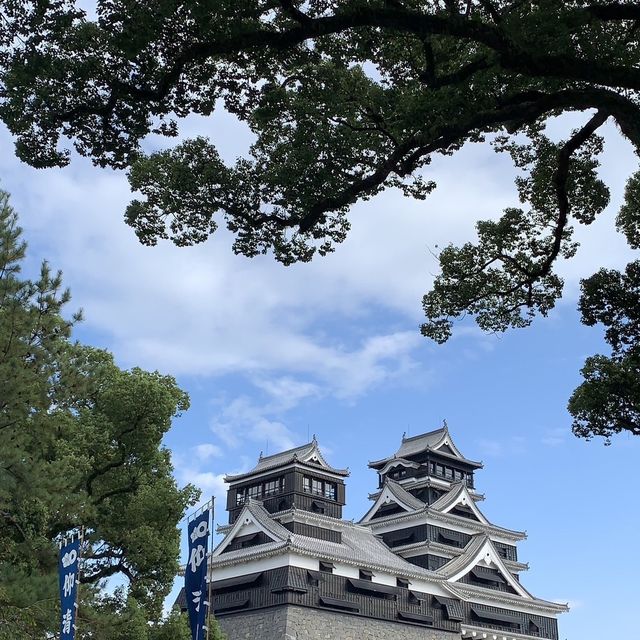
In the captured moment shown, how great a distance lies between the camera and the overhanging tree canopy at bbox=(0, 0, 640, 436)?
322 inches

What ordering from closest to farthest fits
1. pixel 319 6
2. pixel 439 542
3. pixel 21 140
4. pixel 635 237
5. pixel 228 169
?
pixel 319 6
pixel 21 140
pixel 228 169
pixel 635 237
pixel 439 542

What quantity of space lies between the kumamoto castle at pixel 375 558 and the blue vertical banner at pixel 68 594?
835 inches

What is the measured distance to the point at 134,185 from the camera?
10.6 meters

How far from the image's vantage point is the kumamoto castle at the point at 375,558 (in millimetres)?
33438

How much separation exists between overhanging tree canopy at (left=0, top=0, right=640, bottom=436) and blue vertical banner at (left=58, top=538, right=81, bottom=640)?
5.25m

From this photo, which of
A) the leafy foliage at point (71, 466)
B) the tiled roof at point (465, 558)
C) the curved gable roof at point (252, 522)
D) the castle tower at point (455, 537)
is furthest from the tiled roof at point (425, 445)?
the leafy foliage at point (71, 466)

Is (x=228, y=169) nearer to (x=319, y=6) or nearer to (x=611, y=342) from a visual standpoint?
(x=319, y=6)

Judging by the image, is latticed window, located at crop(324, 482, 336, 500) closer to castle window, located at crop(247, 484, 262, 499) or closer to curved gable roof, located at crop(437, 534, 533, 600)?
castle window, located at crop(247, 484, 262, 499)

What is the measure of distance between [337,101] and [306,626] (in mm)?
27462

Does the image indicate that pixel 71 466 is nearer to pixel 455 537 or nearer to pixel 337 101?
pixel 337 101

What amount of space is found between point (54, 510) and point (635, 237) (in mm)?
10020

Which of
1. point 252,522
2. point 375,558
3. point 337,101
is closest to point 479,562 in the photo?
point 375,558

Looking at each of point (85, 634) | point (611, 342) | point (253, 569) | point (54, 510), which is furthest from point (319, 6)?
point (253, 569)

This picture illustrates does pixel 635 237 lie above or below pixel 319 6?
below
